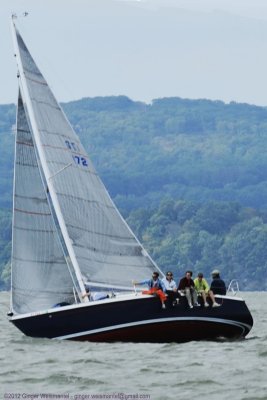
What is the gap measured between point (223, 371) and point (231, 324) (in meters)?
7.26

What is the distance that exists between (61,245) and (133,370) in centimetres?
878

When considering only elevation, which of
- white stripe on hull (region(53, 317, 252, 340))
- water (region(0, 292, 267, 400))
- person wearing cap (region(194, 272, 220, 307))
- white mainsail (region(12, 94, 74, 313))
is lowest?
water (region(0, 292, 267, 400))

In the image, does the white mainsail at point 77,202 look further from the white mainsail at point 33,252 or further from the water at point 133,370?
the water at point 133,370

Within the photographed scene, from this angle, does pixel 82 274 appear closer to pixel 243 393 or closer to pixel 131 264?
pixel 131 264

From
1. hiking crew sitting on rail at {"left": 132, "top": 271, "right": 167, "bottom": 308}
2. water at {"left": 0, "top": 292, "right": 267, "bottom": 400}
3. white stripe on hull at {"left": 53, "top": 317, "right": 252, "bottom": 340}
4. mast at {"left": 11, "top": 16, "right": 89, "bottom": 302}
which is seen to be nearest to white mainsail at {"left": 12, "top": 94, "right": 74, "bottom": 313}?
mast at {"left": 11, "top": 16, "right": 89, "bottom": 302}

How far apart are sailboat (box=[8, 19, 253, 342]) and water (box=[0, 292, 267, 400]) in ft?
1.71

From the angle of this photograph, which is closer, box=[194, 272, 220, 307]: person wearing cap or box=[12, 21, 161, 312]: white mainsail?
box=[194, 272, 220, 307]: person wearing cap

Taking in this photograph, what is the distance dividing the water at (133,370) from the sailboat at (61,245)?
52cm

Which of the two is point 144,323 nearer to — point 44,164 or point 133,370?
point 44,164

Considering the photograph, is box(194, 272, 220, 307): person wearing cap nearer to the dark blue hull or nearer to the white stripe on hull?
the dark blue hull

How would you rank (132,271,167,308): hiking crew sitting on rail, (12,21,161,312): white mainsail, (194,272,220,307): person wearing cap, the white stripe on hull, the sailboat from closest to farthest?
(132,271,167,308): hiking crew sitting on rail → the white stripe on hull → (194,272,220,307): person wearing cap → the sailboat → (12,21,161,312): white mainsail

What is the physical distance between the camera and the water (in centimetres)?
2969

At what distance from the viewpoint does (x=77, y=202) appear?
41281 mm

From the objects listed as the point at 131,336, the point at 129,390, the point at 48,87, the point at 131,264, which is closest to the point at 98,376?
the point at 129,390
